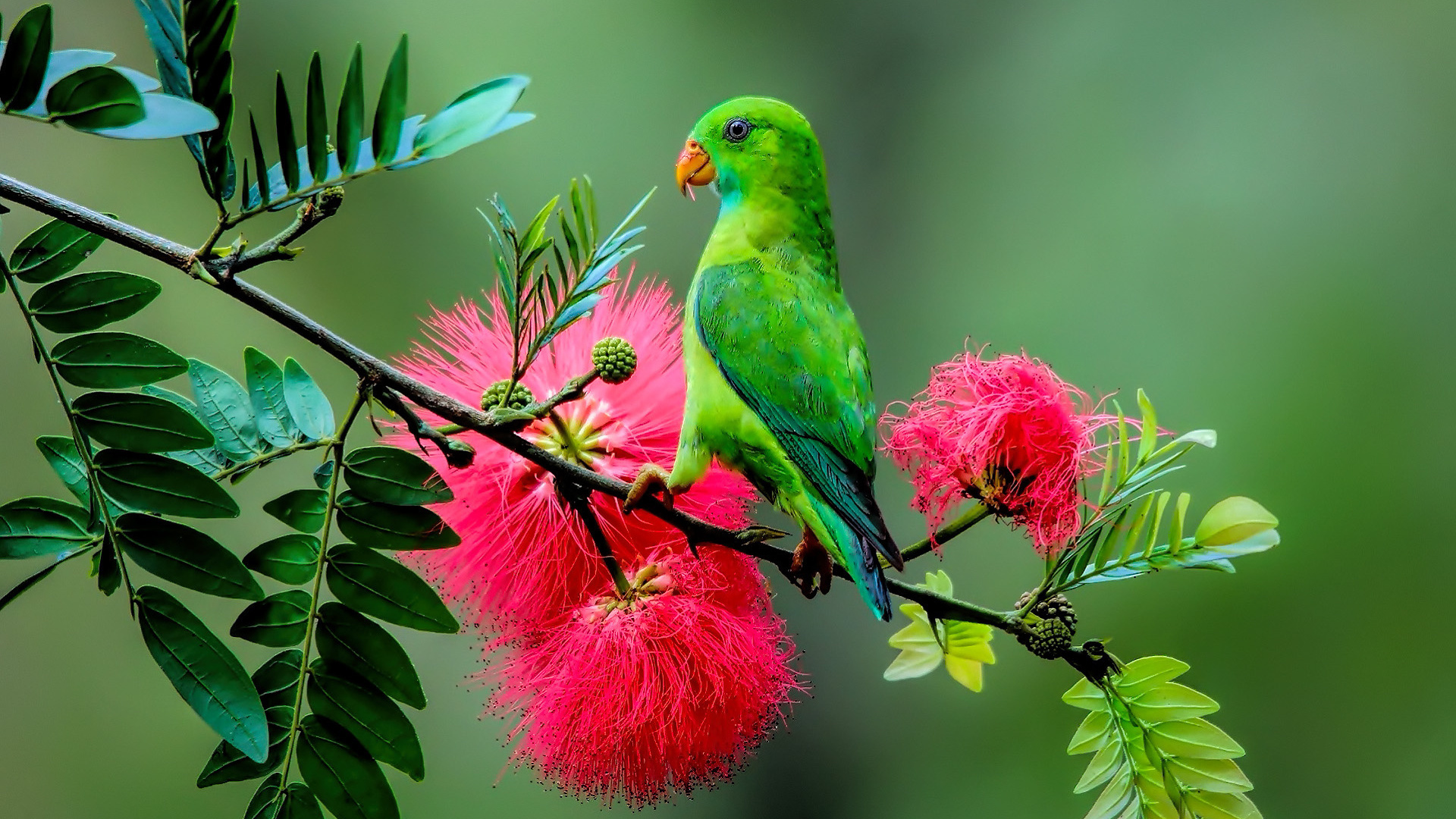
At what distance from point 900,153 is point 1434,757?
2.15m

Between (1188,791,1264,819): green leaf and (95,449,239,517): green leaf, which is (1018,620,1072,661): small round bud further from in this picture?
(95,449,239,517): green leaf

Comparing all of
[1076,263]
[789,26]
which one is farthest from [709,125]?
[789,26]

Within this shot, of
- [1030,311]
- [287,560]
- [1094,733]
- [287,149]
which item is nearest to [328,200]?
[287,149]

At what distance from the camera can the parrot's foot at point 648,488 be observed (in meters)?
0.79

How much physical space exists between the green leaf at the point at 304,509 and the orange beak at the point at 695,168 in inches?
19.5

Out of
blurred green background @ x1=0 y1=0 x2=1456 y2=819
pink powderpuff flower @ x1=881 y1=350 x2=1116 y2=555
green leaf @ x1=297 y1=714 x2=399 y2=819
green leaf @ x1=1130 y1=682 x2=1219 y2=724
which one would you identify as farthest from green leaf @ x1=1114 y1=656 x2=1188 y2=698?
blurred green background @ x1=0 y1=0 x2=1456 y2=819

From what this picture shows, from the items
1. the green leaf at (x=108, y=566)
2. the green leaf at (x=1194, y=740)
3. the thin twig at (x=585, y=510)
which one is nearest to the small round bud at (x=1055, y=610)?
the green leaf at (x=1194, y=740)

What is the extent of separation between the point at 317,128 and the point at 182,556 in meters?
0.28

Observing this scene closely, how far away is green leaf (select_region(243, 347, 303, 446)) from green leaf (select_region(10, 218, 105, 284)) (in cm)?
13

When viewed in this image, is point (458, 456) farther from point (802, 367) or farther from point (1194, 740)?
point (1194, 740)

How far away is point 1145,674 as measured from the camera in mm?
836

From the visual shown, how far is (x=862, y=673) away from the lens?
3.00 meters

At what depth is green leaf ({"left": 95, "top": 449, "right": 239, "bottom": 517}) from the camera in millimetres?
646

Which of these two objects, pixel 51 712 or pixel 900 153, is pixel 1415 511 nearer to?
pixel 900 153
